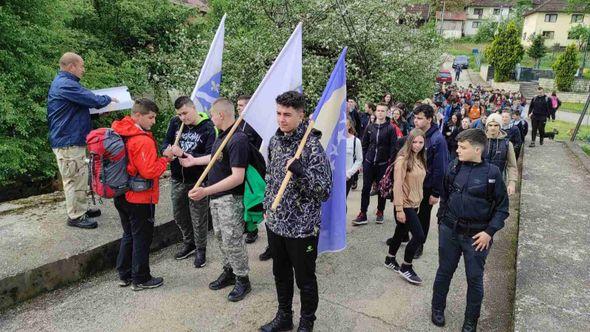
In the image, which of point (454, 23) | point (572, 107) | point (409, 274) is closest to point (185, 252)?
point (409, 274)

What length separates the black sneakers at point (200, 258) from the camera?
4.64 meters

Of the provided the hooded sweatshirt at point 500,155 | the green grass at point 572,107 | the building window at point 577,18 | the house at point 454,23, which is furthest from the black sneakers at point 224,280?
the house at point 454,23

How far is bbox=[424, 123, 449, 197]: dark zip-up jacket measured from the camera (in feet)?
15.2

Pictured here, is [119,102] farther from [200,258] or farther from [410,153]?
[410,153]

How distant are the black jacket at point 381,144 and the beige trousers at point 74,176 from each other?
3911 mm

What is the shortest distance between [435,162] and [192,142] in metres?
2.76

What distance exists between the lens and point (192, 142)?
14.6 feet

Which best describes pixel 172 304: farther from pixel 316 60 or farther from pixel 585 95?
pixel 585 95

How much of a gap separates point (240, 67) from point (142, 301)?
7351 millimetres

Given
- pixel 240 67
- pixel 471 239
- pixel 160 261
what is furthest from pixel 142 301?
pixel 240 67

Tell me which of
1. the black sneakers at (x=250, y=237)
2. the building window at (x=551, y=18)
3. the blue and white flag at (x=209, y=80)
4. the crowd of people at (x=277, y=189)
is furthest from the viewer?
the building window at (x=551, y=18)

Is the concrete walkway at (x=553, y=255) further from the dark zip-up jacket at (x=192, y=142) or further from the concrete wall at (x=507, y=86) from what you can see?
the concrete wall at (x=507, y=86)

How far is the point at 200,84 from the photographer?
496 centimetres

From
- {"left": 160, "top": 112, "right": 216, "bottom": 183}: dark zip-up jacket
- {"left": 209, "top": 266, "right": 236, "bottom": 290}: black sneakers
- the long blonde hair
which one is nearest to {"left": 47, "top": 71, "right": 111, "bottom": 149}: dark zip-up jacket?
{"left": 160, "top": 112, "right": 216, "bottom": 183}: dark zip-up jacket
